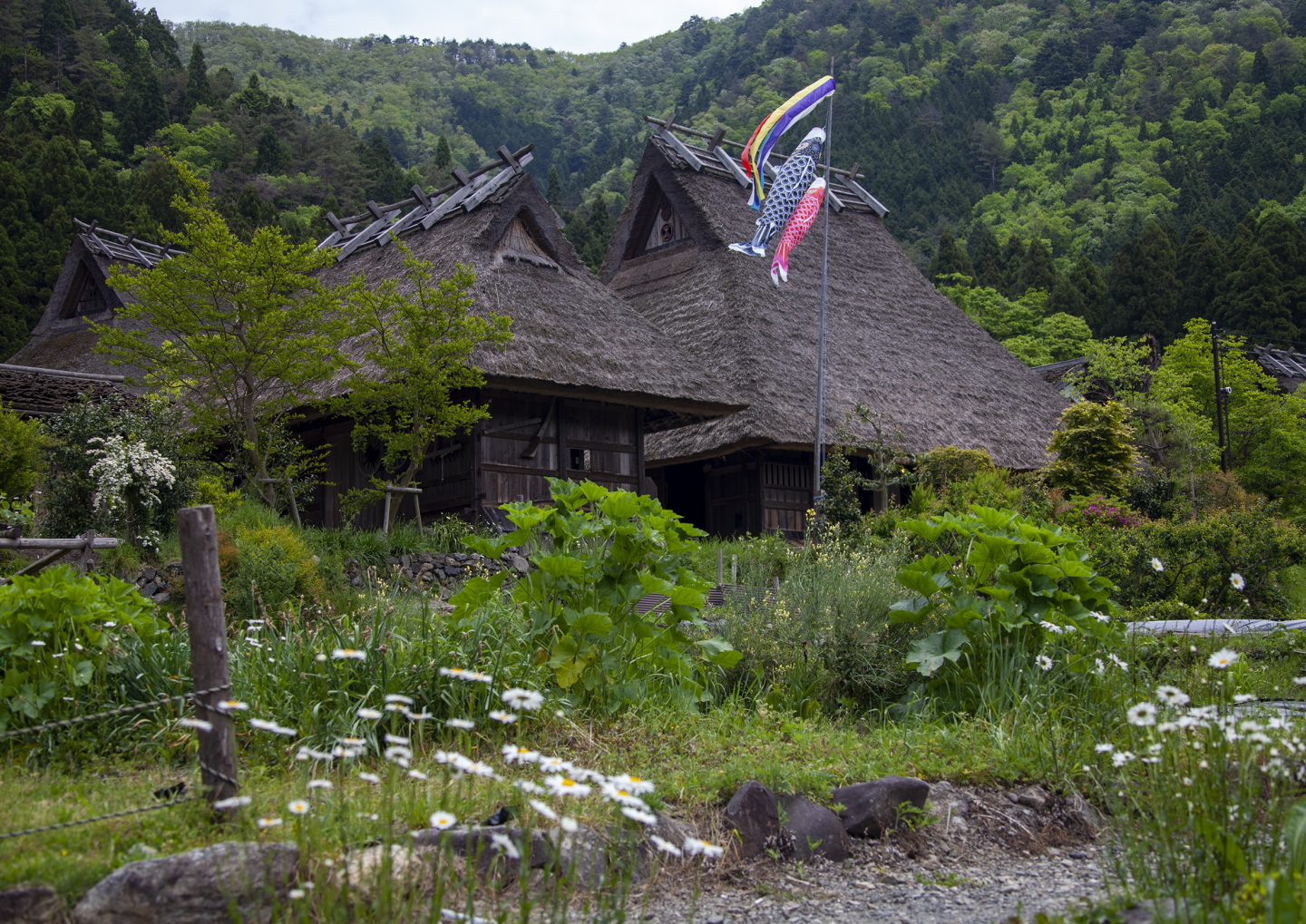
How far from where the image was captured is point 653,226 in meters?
22.6

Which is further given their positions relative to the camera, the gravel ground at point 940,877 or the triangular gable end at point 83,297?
the triangular gable end at point 83,297

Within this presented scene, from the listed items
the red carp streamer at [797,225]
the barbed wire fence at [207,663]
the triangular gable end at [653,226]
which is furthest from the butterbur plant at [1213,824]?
the triangular gable end at [653,226]

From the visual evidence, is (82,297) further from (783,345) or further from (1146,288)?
(1146,288)

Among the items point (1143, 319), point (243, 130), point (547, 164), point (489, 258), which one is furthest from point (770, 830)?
point (547, 164)

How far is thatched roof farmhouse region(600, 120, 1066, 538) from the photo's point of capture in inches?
670

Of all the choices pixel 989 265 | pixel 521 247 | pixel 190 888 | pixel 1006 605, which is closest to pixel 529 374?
pixel 521 247

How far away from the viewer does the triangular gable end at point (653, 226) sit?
22047 millimetres

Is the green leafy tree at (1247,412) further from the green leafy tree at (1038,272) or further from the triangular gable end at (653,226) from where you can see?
the triangular gable end at (653,226)

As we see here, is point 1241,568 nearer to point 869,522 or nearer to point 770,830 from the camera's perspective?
point 869,522

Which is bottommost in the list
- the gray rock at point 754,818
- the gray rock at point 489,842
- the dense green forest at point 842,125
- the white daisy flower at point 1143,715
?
the gray rock at point 754,818

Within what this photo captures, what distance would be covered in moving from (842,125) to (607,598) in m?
49.9

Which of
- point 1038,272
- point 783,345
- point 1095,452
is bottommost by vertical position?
point 1095,452

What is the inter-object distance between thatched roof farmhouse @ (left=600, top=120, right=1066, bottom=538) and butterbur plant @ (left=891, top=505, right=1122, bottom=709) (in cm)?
938

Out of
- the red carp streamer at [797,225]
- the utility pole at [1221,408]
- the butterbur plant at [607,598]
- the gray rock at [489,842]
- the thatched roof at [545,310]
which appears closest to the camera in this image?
the gray rock at [489,842]
